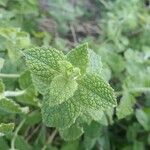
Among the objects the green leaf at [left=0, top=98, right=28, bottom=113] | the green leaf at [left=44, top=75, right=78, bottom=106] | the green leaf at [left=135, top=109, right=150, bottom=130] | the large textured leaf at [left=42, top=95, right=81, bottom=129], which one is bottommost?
the green leaf at [left=135, top=109, right=150, bottom=130]

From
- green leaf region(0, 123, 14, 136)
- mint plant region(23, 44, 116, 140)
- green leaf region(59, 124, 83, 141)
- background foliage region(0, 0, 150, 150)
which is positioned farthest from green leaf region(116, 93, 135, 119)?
green leaf region(0, 123, 14, 136)

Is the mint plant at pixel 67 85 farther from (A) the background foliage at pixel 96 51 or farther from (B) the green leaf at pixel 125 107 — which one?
(B) the green leaf at pixel 125 107

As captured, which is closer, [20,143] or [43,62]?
[43,62]

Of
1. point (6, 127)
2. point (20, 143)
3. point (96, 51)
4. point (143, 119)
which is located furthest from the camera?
point (96, 51)

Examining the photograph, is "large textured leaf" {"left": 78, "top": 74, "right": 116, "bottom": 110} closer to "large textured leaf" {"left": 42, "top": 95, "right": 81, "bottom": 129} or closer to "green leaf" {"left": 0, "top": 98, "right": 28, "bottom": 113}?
"large textured leaf" {"left": 42, "top": 95, "right": 81, "bottom": 129}

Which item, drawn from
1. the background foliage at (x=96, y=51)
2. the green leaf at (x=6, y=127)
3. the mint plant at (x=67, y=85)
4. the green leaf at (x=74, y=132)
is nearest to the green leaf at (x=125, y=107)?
the background foliage at (x=96, y=51)

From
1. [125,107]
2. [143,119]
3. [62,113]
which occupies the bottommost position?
[143,119]

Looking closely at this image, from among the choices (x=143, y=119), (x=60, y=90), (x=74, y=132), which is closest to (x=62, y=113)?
(x=60, y=90)

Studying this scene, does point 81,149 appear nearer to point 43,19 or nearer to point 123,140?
point 123,140

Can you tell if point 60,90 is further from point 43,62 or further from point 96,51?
point 96,51
